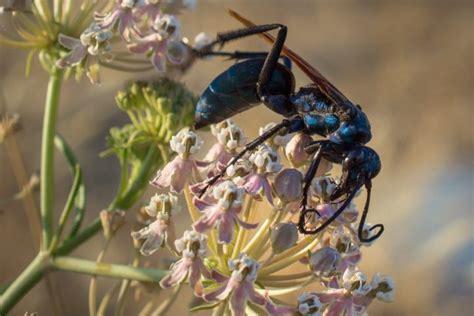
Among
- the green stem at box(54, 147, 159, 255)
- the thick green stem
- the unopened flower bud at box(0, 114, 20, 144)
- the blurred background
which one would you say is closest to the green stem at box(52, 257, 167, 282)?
the thick green stem

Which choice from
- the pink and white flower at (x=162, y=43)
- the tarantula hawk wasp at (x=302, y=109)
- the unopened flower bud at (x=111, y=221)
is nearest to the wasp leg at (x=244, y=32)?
the tarantula hawk wasp at (x=302, y=109)

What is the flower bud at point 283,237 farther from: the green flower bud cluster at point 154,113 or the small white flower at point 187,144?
the green flower bud cluster at point 154,113

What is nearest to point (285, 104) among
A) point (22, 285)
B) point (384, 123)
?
point (22, 285)

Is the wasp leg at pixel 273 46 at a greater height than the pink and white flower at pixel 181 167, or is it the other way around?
the wasp leg at pixel 273 46

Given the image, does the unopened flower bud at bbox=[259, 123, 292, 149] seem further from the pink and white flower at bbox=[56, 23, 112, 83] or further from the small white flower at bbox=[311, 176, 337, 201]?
the pink and white flower at bbox=[56, 23, 112, 83]

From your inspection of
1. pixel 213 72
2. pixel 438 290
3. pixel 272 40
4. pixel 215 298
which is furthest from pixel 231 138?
pixel 213 72

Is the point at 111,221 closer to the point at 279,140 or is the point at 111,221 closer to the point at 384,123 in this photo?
the point at 279,140

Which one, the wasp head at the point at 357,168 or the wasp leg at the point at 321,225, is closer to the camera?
the wasp leg at the point at 321,225
